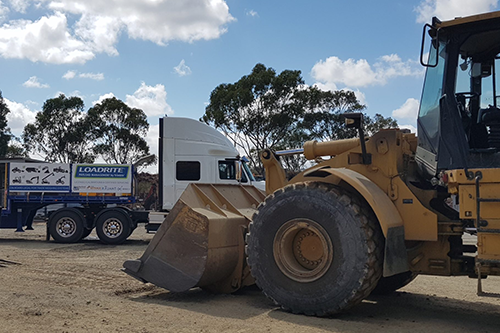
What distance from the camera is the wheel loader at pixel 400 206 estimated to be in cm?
499

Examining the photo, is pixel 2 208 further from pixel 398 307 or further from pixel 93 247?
pixel 398 307

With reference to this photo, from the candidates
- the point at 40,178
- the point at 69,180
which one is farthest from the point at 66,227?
the point at 40,178

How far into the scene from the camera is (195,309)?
19.7 ft

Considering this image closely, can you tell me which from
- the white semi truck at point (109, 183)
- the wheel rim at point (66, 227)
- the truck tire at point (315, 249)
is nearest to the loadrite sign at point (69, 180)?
the white semi truck at point (109, 183)

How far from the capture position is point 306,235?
226 inches

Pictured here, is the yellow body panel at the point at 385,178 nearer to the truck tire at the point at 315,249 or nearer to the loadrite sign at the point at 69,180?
the truck tire at the point at 315,249

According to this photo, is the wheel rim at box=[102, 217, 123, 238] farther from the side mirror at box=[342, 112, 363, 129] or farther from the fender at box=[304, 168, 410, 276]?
the side mirror at box=[342, 112, 363, 129]

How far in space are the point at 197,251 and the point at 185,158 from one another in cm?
944

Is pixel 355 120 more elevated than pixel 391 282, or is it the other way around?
pixel 355 120

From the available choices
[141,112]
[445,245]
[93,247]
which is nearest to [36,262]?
[93,247]

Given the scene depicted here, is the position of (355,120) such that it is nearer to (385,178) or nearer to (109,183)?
(385,178)

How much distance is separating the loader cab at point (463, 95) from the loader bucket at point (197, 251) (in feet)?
8.67

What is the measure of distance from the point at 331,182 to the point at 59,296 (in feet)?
12.5

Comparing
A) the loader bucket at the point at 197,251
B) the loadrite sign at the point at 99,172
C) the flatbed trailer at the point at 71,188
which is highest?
the loadrite sign at the point at 99,172
